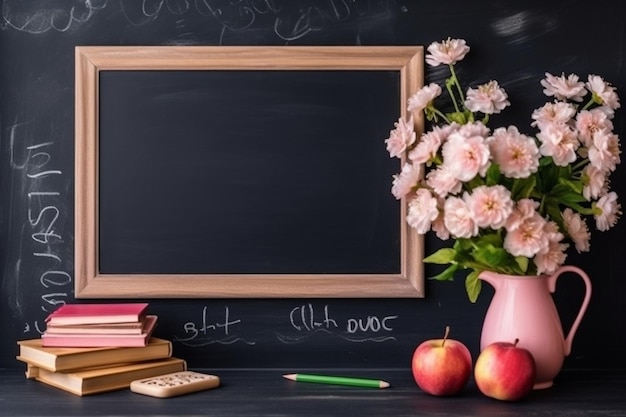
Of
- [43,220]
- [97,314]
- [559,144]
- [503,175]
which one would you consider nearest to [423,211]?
[503,175]

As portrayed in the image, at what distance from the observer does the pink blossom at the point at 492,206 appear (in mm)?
1664

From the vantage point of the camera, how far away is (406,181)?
5.97 ft

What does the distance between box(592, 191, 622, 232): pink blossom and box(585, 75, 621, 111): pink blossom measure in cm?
20

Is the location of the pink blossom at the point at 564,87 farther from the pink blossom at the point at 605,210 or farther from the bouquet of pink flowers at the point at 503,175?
the pink blossom at the point at 605,210

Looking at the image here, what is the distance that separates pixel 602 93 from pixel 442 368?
0.70 meters

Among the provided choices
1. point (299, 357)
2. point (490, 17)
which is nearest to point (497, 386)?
point (299, 357)

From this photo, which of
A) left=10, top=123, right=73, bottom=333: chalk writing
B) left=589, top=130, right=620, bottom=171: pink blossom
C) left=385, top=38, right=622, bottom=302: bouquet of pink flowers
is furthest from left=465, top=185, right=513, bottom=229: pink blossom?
left=10, top=123, right=73, bottom=333: chalk writing

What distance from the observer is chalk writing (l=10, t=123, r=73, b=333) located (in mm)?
1966

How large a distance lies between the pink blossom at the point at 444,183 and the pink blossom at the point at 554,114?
0.23 meters

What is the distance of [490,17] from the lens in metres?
1.98

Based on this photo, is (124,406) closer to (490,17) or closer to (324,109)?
(324,109)

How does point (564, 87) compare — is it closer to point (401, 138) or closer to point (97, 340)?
point (401, 138)

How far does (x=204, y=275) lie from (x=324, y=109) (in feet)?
1.54

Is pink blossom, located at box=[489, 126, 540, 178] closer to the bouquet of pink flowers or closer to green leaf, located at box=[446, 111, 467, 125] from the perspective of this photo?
the bouquet of pink flowers
